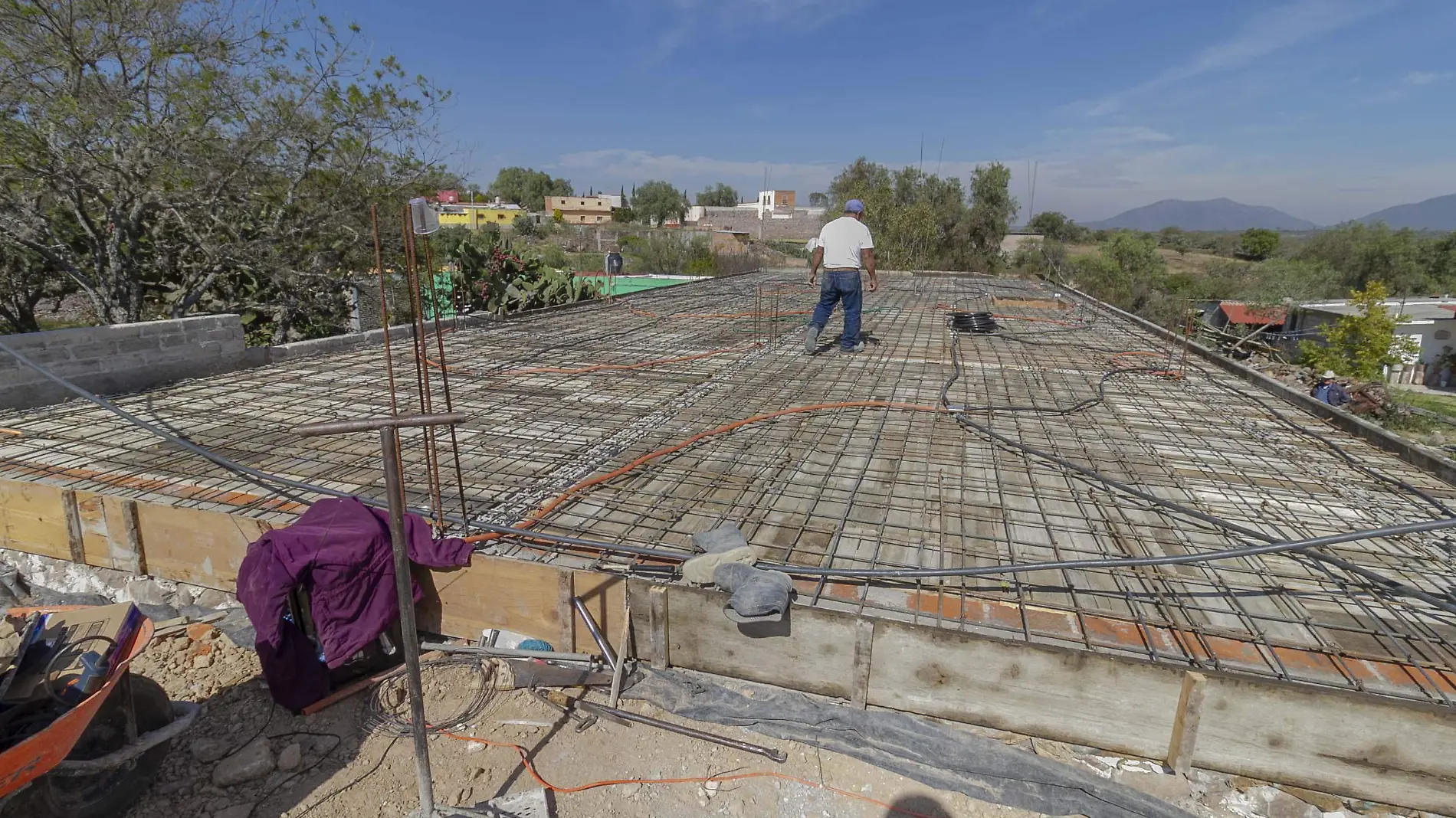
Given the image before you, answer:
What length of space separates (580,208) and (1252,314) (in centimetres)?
4937

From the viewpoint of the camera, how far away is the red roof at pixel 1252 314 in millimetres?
24438

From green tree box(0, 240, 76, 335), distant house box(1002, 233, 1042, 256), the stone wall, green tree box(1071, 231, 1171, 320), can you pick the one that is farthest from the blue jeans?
the stone wall

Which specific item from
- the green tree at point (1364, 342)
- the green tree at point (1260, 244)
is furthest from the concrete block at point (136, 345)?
the green tree at point (1260, 244)

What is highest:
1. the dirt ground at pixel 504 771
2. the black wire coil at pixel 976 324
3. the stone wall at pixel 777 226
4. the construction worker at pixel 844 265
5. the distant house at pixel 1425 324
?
the stone wall at pixel 777 226

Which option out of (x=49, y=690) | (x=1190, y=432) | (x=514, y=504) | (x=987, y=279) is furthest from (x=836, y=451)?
(x=987, y=279)

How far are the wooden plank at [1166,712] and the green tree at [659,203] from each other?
5191cm

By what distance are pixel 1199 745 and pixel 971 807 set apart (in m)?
0.71

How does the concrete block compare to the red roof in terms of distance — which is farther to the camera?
the red roof

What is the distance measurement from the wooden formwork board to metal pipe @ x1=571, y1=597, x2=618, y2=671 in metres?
0.02

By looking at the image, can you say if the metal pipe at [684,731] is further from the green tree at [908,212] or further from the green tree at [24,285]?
the green tree at [908,212]

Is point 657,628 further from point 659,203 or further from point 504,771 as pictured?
point 659,203

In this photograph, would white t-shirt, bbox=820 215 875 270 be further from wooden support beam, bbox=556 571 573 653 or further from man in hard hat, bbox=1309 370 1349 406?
man in hard hat, bbox=1309 370 1349 406

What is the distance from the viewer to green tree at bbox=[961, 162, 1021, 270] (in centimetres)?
2966

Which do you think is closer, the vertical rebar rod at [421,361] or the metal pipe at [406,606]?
the metal pipe at [406,606]
